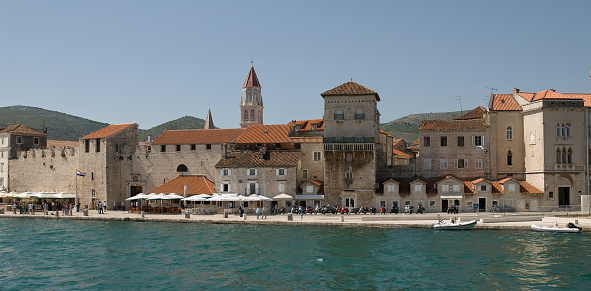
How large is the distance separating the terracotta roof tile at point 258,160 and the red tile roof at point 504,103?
18.7 metres

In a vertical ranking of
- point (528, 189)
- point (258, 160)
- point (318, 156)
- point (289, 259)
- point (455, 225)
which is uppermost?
point (318, 156)

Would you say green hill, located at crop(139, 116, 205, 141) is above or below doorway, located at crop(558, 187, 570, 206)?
above

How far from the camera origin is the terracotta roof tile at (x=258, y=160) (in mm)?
55969

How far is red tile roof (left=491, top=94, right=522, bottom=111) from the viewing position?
56.0 m

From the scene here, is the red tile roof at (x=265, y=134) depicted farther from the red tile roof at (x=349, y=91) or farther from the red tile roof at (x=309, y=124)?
the red tile roof at (x=349, y=91)

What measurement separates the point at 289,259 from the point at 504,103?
32500 millimetres

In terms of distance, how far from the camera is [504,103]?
185ft

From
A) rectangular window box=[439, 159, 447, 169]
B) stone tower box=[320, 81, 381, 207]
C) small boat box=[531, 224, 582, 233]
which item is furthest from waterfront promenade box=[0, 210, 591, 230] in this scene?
rectangular window box=[439, 159, 447, 169]

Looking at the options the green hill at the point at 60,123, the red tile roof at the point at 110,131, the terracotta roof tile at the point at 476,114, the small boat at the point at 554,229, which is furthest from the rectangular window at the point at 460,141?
the green hill at the point at 60,123

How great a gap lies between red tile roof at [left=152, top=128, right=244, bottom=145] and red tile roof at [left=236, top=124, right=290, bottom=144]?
2.11 metres

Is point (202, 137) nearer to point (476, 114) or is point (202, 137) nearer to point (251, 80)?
point (476, 114)

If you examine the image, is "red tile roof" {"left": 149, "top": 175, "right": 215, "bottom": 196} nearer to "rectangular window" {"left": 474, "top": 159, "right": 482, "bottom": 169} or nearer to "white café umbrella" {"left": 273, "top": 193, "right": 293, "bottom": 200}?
"white café umbrella" {"left": 273, "top": 193, "right": 293, "bottom": 200}

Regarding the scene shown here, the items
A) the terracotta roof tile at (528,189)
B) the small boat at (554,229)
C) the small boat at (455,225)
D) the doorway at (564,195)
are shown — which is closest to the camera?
the small boat at (554,229)

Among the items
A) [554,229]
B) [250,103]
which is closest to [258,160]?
[554,229]
